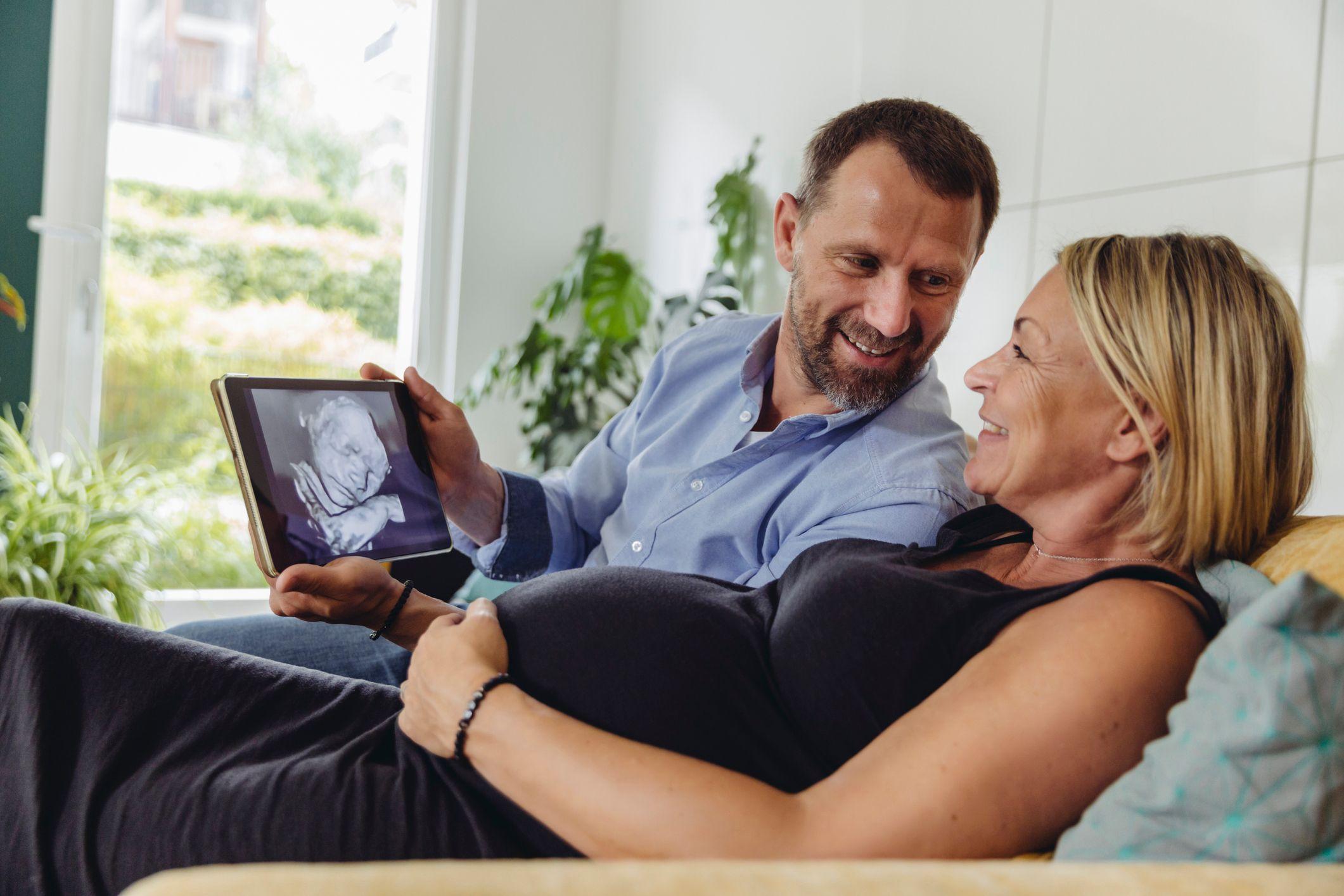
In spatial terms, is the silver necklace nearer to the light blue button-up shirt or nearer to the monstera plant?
the light blue button-up shirt

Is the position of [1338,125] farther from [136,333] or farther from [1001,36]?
[136,333]

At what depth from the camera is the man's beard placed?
4.58 ft

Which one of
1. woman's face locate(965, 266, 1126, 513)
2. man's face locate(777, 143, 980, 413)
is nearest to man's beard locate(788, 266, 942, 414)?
man's face locate(777, 143, 980, 413)

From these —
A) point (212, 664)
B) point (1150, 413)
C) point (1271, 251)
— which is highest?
point (1271, 251)

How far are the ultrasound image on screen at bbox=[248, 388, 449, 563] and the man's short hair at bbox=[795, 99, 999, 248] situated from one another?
0.69 meters

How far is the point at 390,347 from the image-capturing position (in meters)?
3.49

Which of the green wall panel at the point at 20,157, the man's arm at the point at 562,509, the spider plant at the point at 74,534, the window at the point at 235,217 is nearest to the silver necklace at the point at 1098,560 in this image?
the man's arm at the point at 562,509

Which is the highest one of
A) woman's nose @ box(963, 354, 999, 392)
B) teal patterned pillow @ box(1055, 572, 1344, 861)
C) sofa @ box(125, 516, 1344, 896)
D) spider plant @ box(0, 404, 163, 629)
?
woman's nose @ box(963, 354, 999, 392)

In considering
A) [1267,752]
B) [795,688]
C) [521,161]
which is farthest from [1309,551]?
[521,161]

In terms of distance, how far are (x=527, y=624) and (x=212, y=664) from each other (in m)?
0.32

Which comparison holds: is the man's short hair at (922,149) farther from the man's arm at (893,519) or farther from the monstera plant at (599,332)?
the monstera plant at (599,332)

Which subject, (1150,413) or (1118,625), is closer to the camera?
(1118,625)

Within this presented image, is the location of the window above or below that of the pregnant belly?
above

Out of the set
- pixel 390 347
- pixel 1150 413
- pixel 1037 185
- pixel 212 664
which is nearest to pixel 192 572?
pixel 390 347
